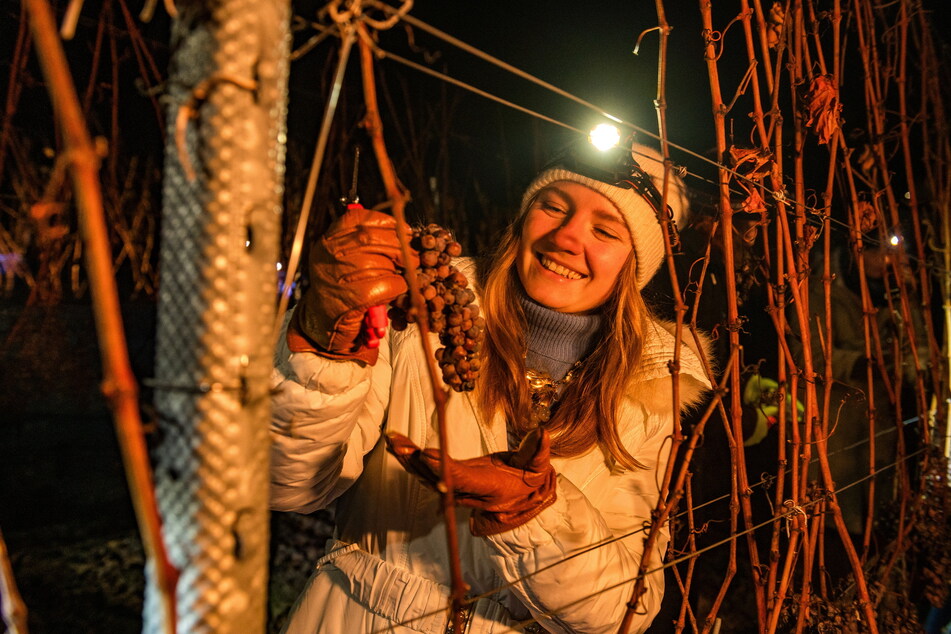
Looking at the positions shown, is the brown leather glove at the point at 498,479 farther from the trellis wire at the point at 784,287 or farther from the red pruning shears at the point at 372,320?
the trellis wire at the point at 784,287

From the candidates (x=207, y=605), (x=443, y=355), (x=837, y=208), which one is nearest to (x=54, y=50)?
(x=207, y=605)

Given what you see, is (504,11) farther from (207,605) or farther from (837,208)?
(207,605)

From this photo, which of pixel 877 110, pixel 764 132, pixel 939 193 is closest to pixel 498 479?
pixel 764 132

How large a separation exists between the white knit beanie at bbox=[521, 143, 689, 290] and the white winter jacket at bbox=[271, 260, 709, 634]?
0.27 metres

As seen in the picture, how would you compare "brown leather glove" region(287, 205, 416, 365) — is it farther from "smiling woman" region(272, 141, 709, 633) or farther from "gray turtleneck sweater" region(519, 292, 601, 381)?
"gray turtleneck sweater" region(519, 292, 601, 381)

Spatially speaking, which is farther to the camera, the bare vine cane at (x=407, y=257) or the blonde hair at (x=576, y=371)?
the blonde hair at (x=576, y=371)

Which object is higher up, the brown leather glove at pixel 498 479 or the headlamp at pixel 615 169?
the headlamp at pixel 615 169

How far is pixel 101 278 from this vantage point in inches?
18.0

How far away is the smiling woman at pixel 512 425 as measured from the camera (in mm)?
1180

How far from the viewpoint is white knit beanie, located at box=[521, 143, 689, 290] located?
5.77 ft

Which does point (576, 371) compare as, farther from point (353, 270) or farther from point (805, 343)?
point (353, 270)

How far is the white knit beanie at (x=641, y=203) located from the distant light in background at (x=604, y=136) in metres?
0.08

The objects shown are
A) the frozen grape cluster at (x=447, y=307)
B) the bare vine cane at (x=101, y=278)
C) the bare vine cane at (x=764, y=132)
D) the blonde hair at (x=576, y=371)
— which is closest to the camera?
the bare vine cane at (x=101, y=278)

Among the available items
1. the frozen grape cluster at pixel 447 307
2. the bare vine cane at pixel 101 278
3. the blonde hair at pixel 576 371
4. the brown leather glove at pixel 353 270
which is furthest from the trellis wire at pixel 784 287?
the bare vine cane at pixel 101 278
